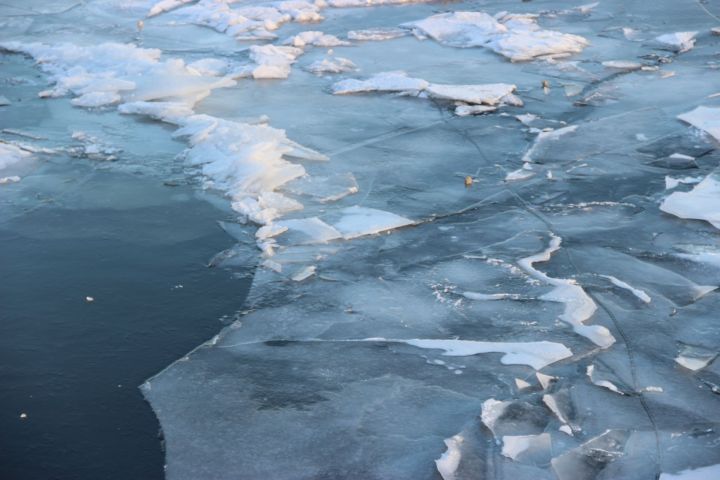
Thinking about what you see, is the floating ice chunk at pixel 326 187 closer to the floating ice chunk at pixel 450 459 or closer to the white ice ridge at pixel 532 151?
the white ice ridge at pixel 532 151

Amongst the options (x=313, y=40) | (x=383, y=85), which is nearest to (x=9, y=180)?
(x=383, y=85)

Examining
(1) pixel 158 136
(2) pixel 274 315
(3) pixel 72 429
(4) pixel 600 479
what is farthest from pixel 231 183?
(4) pixel 600 479

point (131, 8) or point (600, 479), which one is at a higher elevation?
point (600, 479)

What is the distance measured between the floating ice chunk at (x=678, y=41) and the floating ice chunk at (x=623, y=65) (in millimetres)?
906

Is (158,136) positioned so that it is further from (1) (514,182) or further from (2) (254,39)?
(2) (254,39)

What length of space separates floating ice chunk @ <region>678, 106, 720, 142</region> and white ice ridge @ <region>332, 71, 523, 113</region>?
1549mm

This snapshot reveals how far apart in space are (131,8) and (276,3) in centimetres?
→ 227

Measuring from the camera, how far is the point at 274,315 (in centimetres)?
502

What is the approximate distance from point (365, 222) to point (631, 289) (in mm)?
1844

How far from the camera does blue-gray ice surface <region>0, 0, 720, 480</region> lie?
3959 mm

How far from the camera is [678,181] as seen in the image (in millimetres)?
6695

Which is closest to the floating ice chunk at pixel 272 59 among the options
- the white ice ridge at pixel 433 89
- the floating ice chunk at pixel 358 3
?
the white ice ridge at pixel 433 89

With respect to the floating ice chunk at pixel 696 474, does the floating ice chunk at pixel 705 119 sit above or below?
below

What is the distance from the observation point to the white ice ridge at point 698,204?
6.03 m
